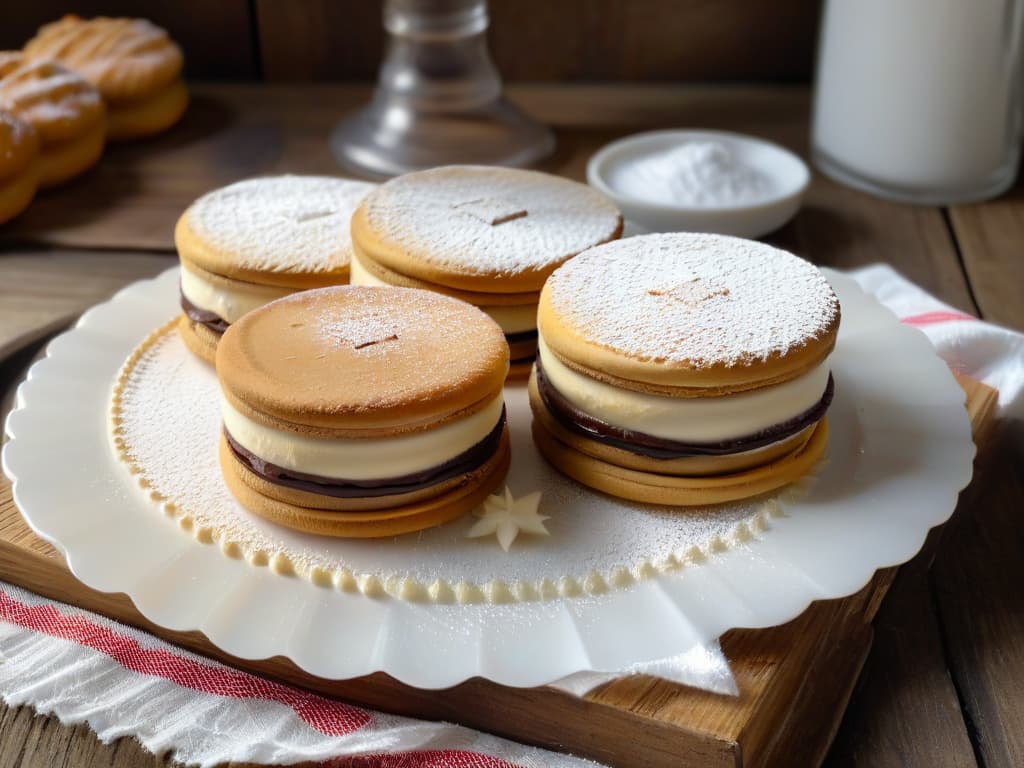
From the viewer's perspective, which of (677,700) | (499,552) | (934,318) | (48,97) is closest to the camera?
(677,700)

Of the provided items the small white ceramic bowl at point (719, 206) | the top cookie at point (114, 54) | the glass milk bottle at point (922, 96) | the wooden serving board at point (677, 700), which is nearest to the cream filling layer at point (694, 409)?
the wooden serving board at point (677, 700)

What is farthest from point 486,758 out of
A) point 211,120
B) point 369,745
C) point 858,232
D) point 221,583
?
point 211,120

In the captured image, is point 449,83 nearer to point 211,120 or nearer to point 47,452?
point 211,120

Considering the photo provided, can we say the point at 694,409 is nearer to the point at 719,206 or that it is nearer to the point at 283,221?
the point at 283,221

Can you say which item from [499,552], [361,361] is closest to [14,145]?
[361,361]

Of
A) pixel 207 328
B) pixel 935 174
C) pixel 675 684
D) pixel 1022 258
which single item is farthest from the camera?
pixel 935 174
